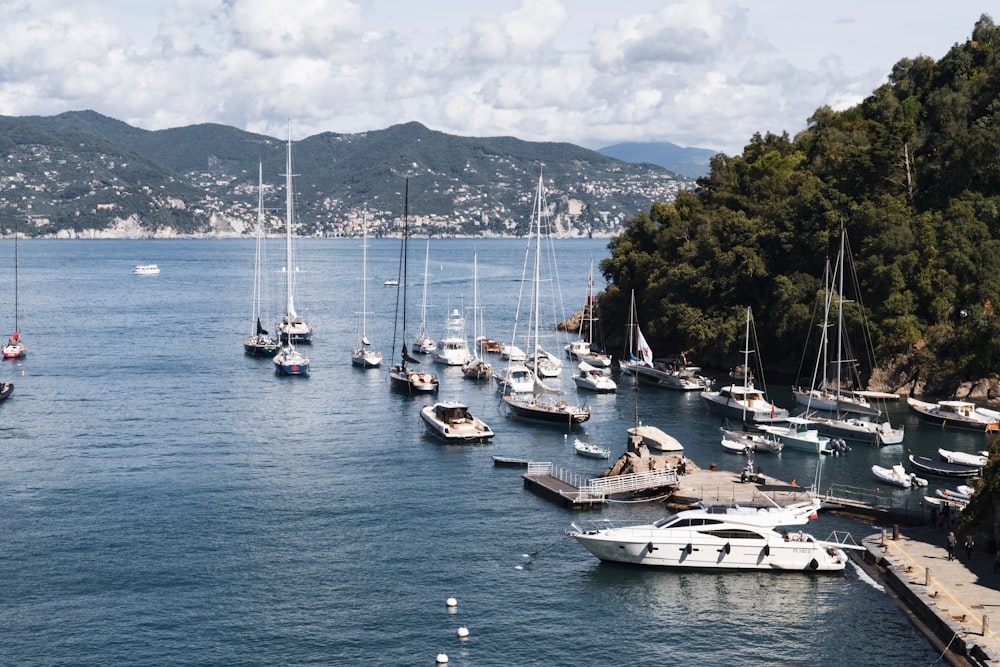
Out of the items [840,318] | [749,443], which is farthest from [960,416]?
[749,443]

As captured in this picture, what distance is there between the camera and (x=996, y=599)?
131 feet

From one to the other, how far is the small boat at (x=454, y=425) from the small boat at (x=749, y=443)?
15.9 metres

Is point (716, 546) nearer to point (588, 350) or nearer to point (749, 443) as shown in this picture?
point (749, 443)

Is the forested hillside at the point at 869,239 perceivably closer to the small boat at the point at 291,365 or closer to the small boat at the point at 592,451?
the small boat at the point at 592,451

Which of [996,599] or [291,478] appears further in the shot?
[291,478]

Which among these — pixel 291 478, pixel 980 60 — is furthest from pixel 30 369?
pixel 980 60

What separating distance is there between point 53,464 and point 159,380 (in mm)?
33636

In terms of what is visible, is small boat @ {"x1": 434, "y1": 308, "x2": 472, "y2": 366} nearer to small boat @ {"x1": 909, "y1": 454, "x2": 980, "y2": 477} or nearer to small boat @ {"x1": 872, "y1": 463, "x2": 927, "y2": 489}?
small boat @ {"x1": 909, "y1": 454, "x2": 980, "y2": 477}

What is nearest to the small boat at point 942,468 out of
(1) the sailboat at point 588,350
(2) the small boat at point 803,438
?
(2) the small boat at point 803,438

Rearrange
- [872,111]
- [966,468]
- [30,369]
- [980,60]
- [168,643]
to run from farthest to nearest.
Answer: [872,111]
[980,60]
[30,369]
[966,468]
[168,643]

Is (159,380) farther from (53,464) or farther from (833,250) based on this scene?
(833,250)

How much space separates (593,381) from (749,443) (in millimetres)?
25120

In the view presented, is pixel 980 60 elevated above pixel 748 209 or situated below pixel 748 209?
above

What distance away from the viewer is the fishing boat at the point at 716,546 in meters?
46.8
